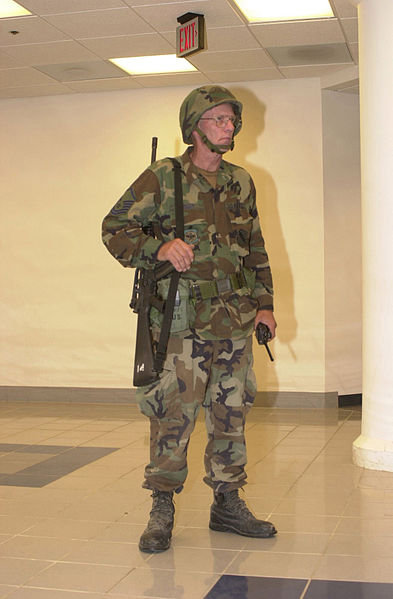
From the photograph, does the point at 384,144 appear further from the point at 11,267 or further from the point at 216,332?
the point at 11,267

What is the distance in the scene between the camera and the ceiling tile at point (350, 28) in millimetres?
5652

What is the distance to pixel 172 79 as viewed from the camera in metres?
7.16

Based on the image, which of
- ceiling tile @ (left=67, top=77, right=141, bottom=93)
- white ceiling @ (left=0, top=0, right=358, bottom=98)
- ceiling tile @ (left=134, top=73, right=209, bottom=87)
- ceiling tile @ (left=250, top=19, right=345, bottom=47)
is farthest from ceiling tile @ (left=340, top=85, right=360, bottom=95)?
ceiling tile @ (left=67, top=77, right=141, bottom=93)

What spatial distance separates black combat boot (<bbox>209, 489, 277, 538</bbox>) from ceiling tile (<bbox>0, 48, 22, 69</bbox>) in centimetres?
430

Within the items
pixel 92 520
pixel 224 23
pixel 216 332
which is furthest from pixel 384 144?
pixel 92 520

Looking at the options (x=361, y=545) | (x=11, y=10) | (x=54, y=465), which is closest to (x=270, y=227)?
(x=11, y=10)

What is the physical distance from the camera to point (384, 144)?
462 centimetres

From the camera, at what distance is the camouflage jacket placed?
122 inches

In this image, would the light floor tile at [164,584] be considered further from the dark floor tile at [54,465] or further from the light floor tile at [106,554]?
the dark floor tile at [54,465]

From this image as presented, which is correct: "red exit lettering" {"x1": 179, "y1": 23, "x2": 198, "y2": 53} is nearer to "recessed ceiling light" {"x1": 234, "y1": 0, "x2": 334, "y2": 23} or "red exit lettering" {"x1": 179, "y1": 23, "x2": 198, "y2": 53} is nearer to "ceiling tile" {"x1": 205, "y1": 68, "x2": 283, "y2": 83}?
"recessed ceiling light" {"x1": 234, "y1": 0, "x2": 334, "y2": 23}

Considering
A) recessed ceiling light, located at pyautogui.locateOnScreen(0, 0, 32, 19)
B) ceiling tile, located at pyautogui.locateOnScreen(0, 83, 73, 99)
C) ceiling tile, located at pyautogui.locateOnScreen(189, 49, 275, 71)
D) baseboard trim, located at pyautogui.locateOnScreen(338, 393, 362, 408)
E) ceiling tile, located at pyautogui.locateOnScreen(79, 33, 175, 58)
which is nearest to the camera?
recessed ceiling light, located at pyautogui.locateOnScreen(0, 0, 32, 19)

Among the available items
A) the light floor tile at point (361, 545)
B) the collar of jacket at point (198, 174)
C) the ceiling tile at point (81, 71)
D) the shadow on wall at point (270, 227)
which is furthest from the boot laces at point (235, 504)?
the ceiling tile at point (81, 71)

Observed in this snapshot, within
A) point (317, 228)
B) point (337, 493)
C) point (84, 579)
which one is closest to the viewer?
point (84, 579)

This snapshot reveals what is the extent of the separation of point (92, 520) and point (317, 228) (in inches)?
165
